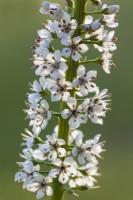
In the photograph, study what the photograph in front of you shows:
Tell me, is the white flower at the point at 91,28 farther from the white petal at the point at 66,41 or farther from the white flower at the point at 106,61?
the white flower at the point at 106,61

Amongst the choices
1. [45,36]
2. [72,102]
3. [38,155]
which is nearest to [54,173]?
[38,155]

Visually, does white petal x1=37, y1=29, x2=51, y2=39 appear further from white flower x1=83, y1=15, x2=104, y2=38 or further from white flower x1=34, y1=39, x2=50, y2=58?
white flower x1=83, y1=15, x2=104, y2=38

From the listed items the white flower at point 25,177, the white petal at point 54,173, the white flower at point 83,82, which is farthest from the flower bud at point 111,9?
the white flower at point 25,177

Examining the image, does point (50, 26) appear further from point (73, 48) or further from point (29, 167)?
point (29, 167)

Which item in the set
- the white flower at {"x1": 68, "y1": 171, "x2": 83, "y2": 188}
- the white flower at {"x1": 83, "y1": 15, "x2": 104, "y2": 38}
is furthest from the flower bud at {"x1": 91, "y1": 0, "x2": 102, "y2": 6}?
the white flower at {"x1": 68, "y1": 171, "x2": 83, "y2": 188}
